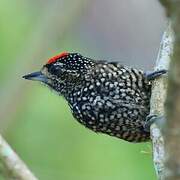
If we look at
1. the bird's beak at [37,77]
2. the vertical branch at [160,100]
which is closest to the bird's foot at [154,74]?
the vertical branch at [160,100]

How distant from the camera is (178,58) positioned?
1.24 meters

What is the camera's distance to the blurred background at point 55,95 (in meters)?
4.16

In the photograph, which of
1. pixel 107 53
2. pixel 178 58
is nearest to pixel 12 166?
pixel 178 58

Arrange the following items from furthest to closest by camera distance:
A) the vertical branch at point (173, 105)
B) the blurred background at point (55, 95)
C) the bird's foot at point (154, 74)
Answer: the blurred background at point (55, 95)
the bird's foot at point (154, 74)
the vertical branch at point (173, 105)

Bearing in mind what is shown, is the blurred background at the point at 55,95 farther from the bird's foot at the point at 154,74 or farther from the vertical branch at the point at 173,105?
the vertical branch at the point at 173,105

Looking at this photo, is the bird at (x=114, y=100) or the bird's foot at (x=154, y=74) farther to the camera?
the bird at (x=114, y=100)

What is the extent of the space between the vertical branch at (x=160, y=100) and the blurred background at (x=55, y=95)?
923mm

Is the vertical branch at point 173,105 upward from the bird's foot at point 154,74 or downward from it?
upward

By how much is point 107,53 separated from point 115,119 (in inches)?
135

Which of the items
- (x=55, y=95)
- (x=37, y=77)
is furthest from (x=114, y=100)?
(x=55, y=95)

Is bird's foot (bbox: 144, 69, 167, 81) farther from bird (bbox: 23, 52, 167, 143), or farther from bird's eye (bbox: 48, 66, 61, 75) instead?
bird's eye (bbox: 48, 66, 61, 75)

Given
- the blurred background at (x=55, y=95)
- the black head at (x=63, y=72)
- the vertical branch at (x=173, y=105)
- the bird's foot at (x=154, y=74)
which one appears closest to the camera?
the vertical branch at (x=173, y=105)

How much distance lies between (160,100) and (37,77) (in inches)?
47.5

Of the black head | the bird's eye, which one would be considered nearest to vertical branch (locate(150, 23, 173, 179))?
the black head
